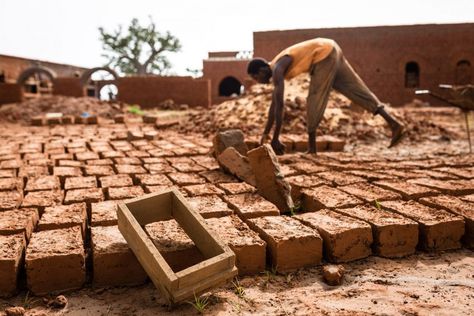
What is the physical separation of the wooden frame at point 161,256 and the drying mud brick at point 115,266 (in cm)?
9

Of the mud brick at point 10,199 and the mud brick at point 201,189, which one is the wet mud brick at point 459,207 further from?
the mud brick at point 10,199

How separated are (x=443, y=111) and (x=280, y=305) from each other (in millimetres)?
13138

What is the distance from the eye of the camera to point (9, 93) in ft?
44.3

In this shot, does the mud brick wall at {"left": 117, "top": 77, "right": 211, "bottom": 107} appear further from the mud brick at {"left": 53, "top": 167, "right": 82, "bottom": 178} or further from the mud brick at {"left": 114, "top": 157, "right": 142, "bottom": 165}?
the mud brick at {"left": 53, "top": 167, "right": 82, "bottom": 178}

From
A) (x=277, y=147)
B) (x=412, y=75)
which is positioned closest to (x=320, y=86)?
(x=277, y=147)

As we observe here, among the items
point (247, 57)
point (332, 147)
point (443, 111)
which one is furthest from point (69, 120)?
point (247, 57)

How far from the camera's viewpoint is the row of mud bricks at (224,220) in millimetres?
2012

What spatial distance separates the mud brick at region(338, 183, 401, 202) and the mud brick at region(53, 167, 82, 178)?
93.9 inches

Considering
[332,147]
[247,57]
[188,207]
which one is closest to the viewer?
[188,207]

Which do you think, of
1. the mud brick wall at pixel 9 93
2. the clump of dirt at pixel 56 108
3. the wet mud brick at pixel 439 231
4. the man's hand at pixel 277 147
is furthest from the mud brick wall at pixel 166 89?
the wet mud brick at pixel 439 231

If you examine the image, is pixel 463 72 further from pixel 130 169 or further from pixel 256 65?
pixel 130 169

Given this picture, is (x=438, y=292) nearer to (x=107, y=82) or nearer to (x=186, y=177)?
(x=186, y=177)

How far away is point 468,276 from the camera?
2039 millimetres

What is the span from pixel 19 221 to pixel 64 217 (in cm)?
24
